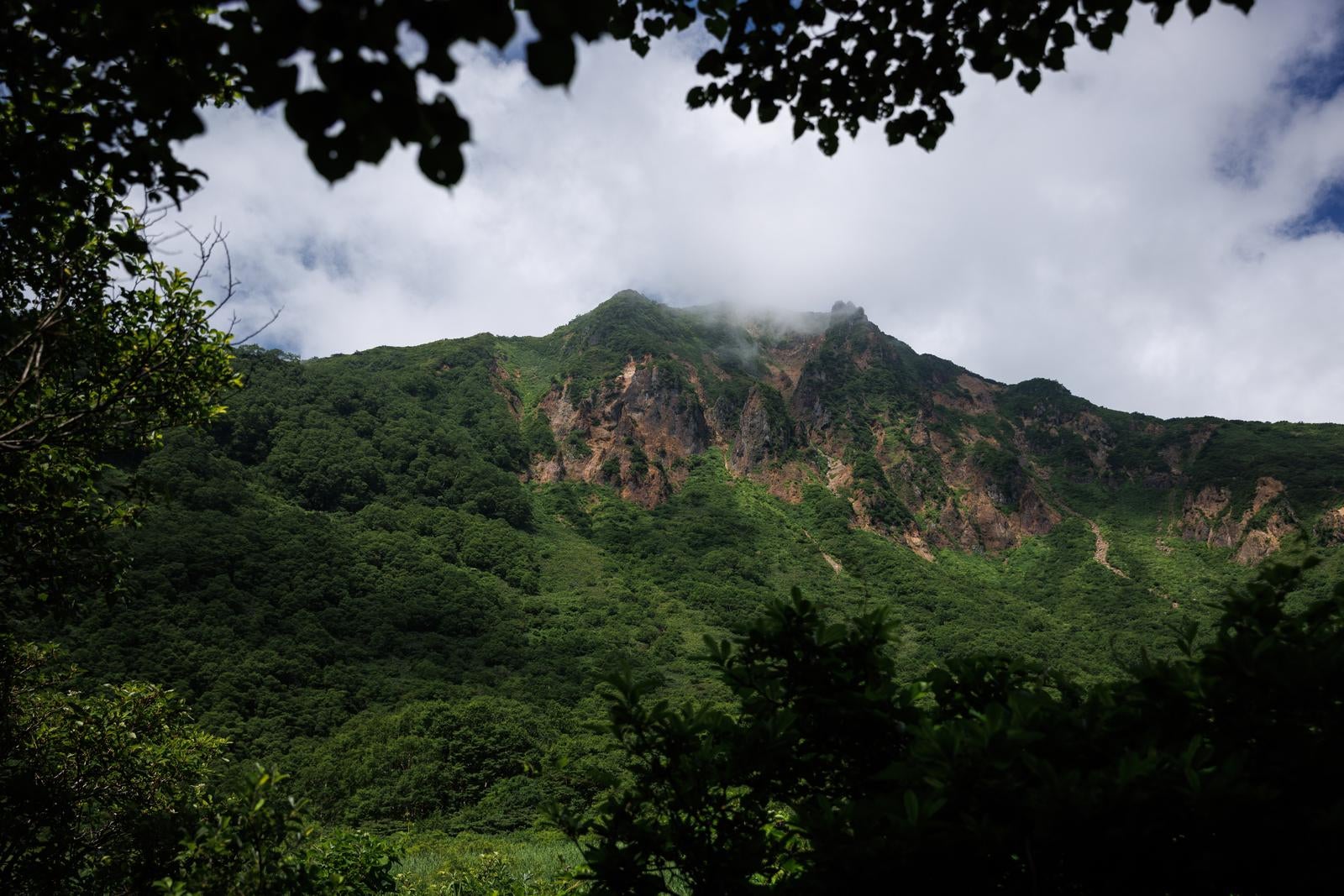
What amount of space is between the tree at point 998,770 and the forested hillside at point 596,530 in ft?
103

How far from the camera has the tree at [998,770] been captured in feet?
7.49

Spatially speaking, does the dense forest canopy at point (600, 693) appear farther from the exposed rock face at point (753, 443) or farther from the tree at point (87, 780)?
the exposed rock face at point (753, 443)

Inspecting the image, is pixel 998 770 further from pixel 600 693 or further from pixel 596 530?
pixel 596 530

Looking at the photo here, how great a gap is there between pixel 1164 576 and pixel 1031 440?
40311 mm

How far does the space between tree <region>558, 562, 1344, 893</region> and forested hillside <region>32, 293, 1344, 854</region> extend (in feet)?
103

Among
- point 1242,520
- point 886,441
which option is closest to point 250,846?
point 1242,520

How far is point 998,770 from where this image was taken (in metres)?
2.48

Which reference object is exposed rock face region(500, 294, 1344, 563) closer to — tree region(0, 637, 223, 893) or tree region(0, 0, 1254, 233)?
tree region(0, 637, 223, 893)

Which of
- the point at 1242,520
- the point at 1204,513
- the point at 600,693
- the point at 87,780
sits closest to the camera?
the point at 87,780

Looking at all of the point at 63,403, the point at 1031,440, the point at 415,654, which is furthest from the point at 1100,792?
the point at 1031,440

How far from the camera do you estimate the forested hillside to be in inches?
1956

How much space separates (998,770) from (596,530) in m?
101

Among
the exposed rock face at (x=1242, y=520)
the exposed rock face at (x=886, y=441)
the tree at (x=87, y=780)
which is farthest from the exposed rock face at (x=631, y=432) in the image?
the tree at (x=87, y=780)

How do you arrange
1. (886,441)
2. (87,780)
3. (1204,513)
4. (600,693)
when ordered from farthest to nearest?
(886,441) < (1204,513) < (600,693) < (87,780)
